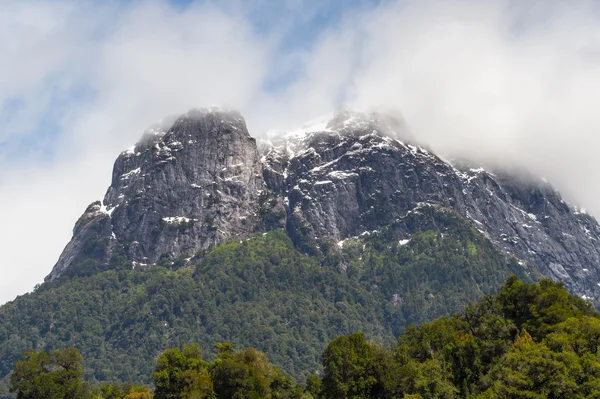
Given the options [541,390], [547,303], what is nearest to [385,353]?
[547,303]

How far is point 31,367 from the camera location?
177 meters

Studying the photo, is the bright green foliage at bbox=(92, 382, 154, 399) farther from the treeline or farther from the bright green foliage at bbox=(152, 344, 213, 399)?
the bright green foliage at bbox=(152, 344, 213, 399)

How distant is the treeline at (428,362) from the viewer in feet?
416

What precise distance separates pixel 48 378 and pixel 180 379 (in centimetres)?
4042

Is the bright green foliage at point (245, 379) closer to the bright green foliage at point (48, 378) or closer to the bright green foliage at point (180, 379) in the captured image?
the bright green foliage at point (180, 379)

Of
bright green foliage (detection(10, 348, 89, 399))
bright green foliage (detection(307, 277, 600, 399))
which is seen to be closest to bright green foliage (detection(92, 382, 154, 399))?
bright green foliage (detection(10, 348, 89, 399))

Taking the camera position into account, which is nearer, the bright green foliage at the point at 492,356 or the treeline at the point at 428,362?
the bright green foliage at the point at 492,356

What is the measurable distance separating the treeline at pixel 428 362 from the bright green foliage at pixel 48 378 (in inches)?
8.8

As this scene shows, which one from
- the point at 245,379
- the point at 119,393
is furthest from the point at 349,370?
the point at 119,393

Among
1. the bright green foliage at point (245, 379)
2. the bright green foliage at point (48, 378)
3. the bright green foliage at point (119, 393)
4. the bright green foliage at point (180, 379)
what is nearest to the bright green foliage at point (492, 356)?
the bright green foliage at point (245, 379)

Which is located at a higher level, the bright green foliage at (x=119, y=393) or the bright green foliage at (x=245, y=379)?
the bright green foliage at (x=119, y=393)

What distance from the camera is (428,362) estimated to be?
478 ft

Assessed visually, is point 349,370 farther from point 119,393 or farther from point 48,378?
point 48,378

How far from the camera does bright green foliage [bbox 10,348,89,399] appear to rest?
17288 cm
